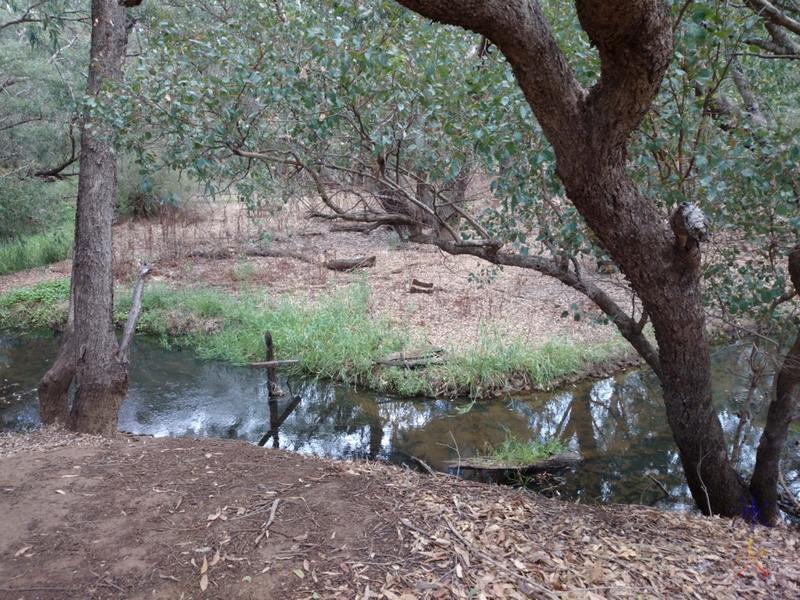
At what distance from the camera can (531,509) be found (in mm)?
3297

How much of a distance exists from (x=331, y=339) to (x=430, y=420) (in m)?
2.27

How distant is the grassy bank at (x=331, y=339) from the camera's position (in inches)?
303

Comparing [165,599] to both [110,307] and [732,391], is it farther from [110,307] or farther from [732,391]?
[732,391]

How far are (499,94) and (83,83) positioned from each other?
9407mm

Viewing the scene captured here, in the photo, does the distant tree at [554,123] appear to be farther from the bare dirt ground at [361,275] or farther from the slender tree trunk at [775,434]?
the bare dirt ground at [361,275]

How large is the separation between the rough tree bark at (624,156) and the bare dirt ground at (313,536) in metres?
0.61

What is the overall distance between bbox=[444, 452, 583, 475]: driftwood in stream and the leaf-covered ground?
200 centimetres

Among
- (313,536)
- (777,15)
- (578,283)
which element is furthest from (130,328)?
(777,15)

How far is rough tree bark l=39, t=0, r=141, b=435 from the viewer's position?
480 centimetres

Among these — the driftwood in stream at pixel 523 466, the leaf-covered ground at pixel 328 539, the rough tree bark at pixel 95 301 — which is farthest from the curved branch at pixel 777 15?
the rough tree bark at pixel 95 301

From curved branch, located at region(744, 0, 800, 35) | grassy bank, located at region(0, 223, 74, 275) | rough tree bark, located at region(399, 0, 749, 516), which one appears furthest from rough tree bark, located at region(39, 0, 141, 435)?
grassy bank, located at region(0, 223, 74, 275)

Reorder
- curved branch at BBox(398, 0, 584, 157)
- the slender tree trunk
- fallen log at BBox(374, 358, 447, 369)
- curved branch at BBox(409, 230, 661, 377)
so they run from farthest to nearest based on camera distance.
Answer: fallen log at BBox(374, 358, 447, 369) < curved branch at BBox(409, 230, 661, 377) < the slender tree trunk < curved branch at BBox(398, 0, 584, 157)

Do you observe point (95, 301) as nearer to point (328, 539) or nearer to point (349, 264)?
point (328, 539)

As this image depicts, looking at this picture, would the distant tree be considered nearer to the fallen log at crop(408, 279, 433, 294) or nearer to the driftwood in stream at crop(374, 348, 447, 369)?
the driftwood in stream at crop(374, 348, 447, 369)
